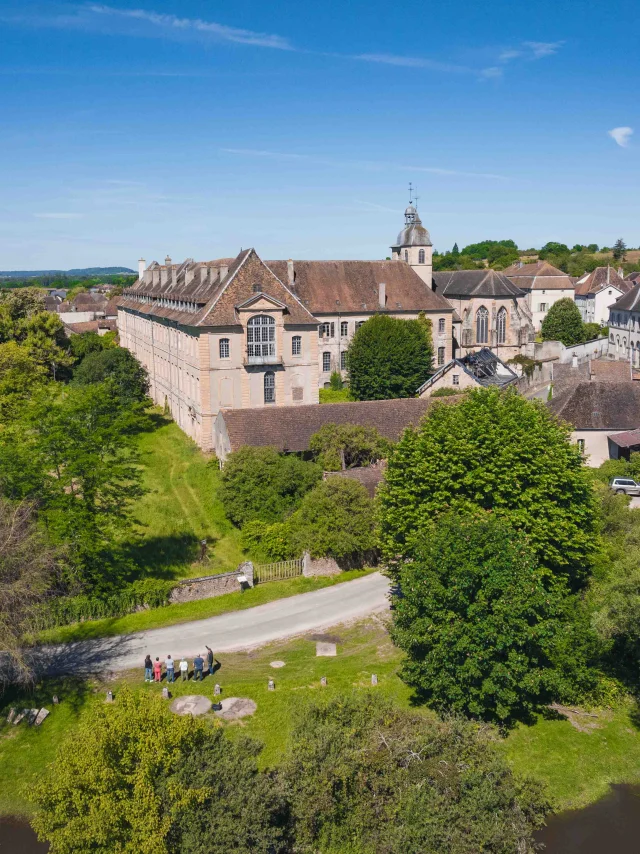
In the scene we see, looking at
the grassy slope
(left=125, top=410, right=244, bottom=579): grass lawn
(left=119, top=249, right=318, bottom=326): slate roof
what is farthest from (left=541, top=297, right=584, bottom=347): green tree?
the grassy slope

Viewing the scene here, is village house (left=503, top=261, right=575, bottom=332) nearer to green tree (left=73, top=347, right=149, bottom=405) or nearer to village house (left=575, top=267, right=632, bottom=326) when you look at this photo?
village house (left=575, top=267, right=632, bottom=326)

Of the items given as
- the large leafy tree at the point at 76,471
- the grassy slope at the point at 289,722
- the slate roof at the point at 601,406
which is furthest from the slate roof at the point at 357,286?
the grassy slope at the point at 289,722

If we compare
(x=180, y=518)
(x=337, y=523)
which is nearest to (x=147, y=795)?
(x=337, y=523)

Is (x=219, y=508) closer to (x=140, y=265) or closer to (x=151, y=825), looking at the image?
(x=151, y=825)

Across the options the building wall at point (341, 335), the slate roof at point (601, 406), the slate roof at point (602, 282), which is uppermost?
the slate roof at point (602, 282)

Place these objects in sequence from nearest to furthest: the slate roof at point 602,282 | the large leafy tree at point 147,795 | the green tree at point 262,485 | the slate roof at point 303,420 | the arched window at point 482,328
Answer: the large leafy tree at point 147,795 < the green tree at point 262,485 < the slate roof at point 303,420 < the arched window at point 482,328 < the slate roof at point 602,282

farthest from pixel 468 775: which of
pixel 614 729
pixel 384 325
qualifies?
pixel 384 325

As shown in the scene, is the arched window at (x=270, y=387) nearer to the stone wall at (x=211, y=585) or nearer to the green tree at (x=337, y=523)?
the green tree at (x=337, y=523)
